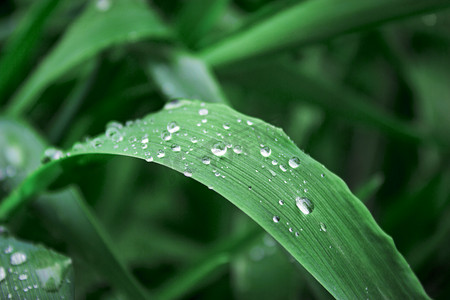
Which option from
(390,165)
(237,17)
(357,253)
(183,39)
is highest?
(237,17)

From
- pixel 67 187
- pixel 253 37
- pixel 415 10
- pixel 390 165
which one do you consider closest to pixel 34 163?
pixel 67 187

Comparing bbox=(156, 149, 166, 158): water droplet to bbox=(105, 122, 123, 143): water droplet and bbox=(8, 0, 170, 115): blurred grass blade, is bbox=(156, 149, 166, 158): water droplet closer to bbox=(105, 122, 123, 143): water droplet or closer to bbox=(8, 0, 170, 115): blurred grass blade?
bbox=(105, 122, 123, 143): water droplet

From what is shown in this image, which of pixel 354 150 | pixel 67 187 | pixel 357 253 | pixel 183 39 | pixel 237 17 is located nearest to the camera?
pixel 357 253

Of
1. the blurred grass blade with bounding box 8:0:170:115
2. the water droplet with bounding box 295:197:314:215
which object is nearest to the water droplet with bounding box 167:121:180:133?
the water droplet with bounding box 295:197:314:215

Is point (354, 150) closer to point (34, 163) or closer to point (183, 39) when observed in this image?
point (183, 39)

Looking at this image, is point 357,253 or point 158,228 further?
point 158,228

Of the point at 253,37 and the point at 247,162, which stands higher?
the point at 253,37

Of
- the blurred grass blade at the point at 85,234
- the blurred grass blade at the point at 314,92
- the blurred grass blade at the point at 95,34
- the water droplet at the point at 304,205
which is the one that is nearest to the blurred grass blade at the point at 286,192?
the water droplet at the point at 304,205
